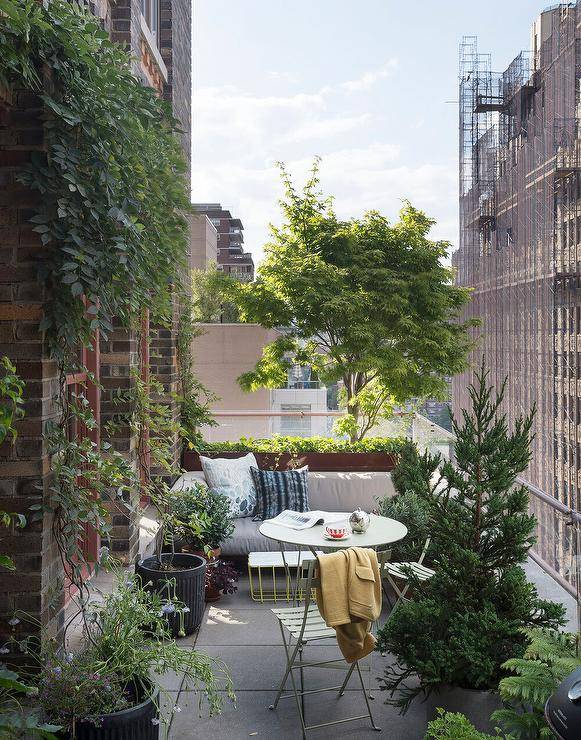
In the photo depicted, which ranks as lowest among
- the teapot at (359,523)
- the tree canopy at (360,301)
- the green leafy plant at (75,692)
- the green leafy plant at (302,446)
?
the green leafy plant at (75,692)

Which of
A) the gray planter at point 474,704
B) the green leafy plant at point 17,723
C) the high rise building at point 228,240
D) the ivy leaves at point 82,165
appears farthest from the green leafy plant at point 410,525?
the high rise building at point 228,240

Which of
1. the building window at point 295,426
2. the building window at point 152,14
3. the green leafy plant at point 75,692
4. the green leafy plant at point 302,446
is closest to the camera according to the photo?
the green leafy plant at point 75,692

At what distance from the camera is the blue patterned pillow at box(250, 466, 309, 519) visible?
23.0ft

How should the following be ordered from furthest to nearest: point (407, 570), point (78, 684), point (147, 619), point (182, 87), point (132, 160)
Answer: point (182, 87) < point (407, 570) < point (147, 619) < point (132, 160) < point (78, 684)

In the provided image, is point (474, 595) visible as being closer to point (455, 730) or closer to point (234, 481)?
point (455, 730)

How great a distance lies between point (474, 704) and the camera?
331 cm

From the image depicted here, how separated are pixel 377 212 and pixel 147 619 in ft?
24.6

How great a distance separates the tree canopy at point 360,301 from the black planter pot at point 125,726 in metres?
6.24

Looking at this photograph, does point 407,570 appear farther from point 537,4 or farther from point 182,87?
point 537,4

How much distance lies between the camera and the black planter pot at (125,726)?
2912mm

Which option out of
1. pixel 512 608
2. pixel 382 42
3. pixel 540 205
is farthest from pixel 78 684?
pixel 540 205

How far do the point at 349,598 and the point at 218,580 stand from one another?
7.30 ft

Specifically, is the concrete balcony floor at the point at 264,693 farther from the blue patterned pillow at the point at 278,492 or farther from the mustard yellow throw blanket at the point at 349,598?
the blue patterned pillow at the point at 278,492

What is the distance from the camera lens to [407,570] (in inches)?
150
